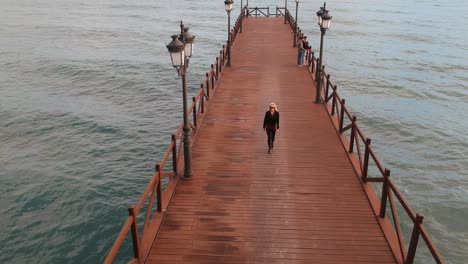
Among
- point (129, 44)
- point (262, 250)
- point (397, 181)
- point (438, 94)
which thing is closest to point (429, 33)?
point (438, 94)

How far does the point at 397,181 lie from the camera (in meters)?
19.8

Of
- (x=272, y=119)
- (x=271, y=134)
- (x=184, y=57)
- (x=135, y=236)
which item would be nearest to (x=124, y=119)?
(x=271, y=134)

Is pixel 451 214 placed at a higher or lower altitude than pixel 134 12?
lower

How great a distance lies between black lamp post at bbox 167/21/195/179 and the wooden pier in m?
0.34

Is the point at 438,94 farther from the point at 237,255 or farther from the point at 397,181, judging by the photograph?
the point at 237,255

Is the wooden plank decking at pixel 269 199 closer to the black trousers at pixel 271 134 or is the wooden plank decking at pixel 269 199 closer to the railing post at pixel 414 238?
the black trousers at pixel 271 134

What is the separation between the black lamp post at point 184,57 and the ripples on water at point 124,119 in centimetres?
477

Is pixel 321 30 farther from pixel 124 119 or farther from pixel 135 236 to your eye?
pixel 124 119

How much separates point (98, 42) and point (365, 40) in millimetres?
34419

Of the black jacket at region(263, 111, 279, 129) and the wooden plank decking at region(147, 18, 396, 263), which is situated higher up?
the black jacket at region(263, 111, 279, 129)

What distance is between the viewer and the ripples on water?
16188mm

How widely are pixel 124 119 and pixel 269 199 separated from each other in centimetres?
1782

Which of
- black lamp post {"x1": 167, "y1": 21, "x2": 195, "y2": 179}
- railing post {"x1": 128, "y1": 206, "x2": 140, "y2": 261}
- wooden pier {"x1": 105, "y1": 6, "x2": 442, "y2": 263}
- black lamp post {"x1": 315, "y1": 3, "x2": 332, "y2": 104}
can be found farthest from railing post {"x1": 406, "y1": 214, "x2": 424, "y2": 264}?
black lamp post {"x1": 315, "y1": 3, "x2": 332, "y2": 104}

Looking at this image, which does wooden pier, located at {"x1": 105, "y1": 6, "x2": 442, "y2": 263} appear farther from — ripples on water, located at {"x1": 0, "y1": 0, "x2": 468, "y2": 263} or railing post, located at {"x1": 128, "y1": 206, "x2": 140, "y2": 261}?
ripples on water, located at {"x1": 0, "y1": 0, "x2": 468, "y2": 263}
